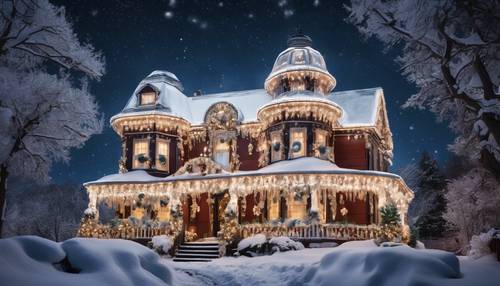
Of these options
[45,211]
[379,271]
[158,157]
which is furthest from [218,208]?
[45,211]

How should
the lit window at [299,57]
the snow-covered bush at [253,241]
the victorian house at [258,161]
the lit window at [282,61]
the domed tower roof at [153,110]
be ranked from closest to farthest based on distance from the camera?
1. the snow-covered bush at [253,241]
2. the victorian house at [258,161]
3. the lit window at [299,57]
4. the lit window at [282,61]
5. the domed tower roof at [153,110]

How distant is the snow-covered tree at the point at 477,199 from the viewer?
19938 mm

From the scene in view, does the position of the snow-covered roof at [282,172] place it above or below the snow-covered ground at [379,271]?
above

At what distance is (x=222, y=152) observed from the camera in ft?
95.8

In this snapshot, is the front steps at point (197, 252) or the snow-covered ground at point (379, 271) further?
the front steps at point (197, 252)

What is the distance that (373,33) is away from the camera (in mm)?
14891

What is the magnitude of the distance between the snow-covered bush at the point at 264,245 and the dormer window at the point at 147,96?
39.0 feet

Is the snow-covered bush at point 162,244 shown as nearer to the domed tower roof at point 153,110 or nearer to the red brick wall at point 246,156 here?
the red brick wall at point 246,156

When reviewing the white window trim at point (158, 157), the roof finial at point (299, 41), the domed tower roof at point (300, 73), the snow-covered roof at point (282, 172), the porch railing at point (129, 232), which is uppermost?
the roof finial at point (299, 41)

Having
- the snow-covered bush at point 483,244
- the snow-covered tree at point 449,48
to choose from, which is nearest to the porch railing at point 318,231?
the snow-covered tree at point 449,48

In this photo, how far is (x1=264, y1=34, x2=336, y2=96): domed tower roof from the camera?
27.5 m

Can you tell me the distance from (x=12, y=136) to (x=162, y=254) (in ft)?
30.1

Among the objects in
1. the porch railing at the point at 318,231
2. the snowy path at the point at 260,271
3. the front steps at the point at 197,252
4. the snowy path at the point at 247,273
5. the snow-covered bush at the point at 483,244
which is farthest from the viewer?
the porch railing at the point at 318,231

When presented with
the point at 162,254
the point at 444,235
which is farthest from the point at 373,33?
the point at 444,235
